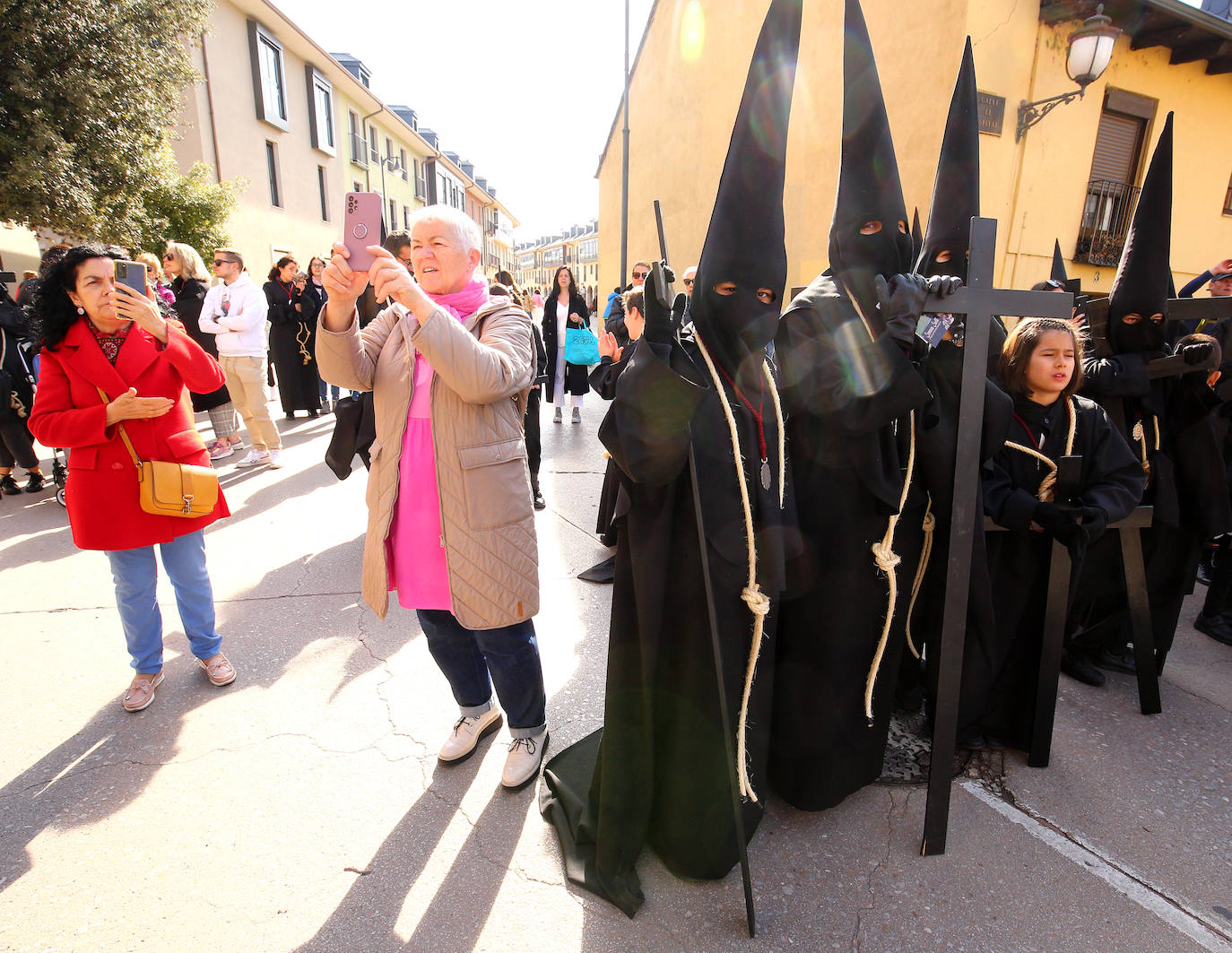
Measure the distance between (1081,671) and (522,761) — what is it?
9.28 ft

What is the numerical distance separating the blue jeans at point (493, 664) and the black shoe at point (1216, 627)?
3971 millimetres

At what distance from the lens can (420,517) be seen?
7.46 ft

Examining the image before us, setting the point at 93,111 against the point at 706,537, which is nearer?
the point at 706,537

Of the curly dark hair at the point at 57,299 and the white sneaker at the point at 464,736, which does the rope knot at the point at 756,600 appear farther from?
the curly dark hair at the point at 57,299

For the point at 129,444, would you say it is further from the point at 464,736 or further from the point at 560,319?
the point at 560,319

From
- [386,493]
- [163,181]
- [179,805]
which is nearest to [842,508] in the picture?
[386,493]

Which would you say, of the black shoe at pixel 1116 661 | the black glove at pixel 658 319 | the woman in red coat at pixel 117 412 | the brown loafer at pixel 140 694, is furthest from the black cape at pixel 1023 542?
the brown loafer at pixel 140 694

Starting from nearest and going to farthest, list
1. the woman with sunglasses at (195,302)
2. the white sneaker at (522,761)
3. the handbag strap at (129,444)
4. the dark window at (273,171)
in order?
the white sneaker at (522,761)
the handbag strap at (129,444)
the woman with sunglasses at (195,302)
the dark window at (273,171)

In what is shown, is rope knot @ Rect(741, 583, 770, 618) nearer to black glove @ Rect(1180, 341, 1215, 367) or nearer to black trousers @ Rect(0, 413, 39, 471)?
black glove @ Rect(1180, 341, 1215, 367)

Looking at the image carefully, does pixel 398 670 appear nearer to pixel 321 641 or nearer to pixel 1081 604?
pixel 321 641

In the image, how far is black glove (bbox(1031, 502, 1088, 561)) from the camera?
2.33m

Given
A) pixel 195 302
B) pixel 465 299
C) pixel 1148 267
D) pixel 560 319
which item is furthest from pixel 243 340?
pixel 1148 267

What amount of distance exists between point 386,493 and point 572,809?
1268mm

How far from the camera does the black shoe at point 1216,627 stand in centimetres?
373
